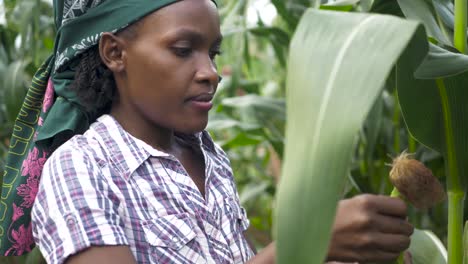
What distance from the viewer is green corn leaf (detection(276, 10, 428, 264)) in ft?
1.28

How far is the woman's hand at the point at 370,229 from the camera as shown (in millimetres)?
524

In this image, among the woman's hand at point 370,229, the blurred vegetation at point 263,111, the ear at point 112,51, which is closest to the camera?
the woman's hand at point 370,229

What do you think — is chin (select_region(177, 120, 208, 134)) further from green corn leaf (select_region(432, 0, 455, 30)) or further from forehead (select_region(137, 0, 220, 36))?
green corn leaf (select_region(432, 0, 455, 30))

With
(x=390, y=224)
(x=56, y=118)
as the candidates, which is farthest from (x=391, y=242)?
(x=56, y=118)

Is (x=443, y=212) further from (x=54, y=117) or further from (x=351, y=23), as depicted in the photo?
(x=351, y=23)

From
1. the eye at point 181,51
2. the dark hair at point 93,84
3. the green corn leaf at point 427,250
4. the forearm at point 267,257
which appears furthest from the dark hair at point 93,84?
the green corn leaf at point 427,250

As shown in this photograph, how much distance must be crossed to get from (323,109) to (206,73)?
0.34 m

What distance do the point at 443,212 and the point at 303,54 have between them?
3.55ft

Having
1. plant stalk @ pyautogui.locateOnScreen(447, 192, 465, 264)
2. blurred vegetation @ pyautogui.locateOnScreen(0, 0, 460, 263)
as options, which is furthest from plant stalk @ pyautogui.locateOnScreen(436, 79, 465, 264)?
blurred vegetation @ pyautogui.locateOnScreen(0, 0, 460, 263)

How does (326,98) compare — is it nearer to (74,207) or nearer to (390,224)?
(390,224)

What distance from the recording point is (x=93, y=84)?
2.69ft

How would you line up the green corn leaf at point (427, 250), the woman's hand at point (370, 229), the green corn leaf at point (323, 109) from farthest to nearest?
the green corn leaf at point (427, 250) < the woman's hand at point (370, 229) < the green corn leaf at point (323, 109)

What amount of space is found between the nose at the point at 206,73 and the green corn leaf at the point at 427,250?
13.9 inches

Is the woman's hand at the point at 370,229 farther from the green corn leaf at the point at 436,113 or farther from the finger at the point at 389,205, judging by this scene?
the green corn leaf at the point at 436,113
